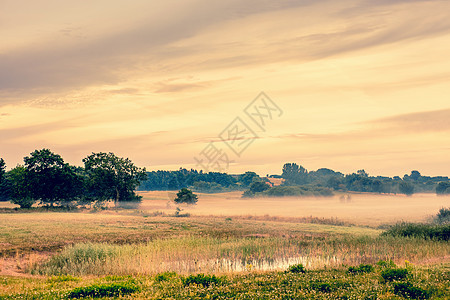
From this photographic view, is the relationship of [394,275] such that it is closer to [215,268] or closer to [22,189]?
[215,268]

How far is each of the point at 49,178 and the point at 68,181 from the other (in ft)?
15.8

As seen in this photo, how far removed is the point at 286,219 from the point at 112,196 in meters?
53.6

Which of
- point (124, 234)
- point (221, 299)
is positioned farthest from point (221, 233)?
point (221, 299)

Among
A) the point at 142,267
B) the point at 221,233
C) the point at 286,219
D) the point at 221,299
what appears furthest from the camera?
the point at 286,219

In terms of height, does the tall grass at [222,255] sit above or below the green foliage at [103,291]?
below

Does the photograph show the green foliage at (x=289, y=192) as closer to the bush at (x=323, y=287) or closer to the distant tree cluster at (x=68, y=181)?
the distant tree cluster at (x=68, y=181)

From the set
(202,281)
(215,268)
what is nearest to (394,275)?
(202,281)

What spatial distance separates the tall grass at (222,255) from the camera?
24036 mm

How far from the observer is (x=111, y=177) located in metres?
109

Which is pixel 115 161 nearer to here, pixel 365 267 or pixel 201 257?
pixel 201 257

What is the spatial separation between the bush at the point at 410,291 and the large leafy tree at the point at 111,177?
332 feet

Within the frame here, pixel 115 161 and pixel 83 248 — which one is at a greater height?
pixel 115 161

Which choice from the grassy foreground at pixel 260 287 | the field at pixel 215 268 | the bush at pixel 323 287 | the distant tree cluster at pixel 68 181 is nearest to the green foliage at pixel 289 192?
the distant tree cluster at pixel 68 181

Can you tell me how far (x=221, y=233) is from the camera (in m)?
46.2
